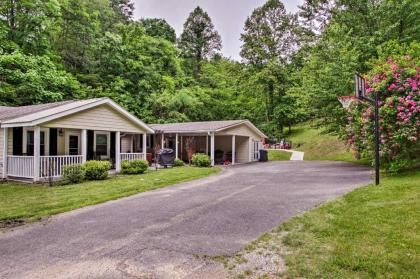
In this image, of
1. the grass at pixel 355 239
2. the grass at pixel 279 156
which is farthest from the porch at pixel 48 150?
the grass at pixel 279 156

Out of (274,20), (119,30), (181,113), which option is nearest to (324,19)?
(274,20)

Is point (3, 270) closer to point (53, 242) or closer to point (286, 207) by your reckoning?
point (53, 242)

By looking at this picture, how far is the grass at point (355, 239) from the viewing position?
137 inches

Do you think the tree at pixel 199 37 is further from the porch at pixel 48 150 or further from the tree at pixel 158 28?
the porch at pixel 48 150

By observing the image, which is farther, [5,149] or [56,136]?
[56,136]

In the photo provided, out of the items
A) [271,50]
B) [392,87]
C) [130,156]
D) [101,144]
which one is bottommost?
[130,156]

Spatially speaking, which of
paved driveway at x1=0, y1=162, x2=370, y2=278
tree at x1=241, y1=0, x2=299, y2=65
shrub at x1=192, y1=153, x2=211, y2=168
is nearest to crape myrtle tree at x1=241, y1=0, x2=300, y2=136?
tree at x1=241, y1=0, x2=299, y2=65

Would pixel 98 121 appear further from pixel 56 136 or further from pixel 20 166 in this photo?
pixel 20 166

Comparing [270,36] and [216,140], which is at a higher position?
[270,36]

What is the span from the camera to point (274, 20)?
39938 mm

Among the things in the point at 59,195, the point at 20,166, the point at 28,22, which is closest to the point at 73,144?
the point at 20,166

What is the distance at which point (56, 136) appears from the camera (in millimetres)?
13453

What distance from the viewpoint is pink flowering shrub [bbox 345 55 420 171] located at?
9734mm

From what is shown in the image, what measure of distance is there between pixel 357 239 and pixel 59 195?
7.95 metres
